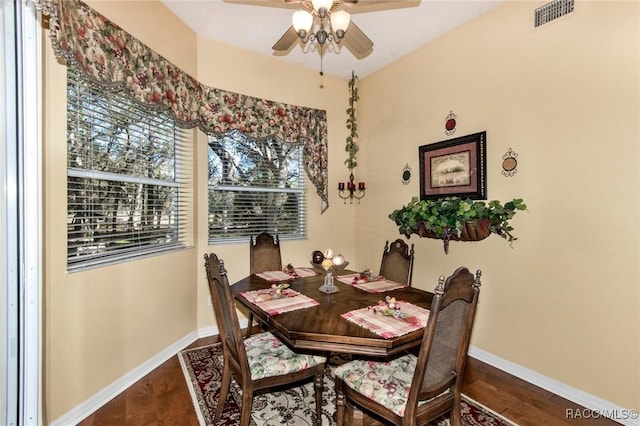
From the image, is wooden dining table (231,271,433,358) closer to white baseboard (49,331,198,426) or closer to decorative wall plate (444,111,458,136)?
white baseboard (49,331,198,426)

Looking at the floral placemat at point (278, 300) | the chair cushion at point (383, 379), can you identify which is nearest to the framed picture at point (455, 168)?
the chair cushion at point (383, 379)

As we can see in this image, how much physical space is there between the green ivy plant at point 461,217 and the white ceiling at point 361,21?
157 centimetres

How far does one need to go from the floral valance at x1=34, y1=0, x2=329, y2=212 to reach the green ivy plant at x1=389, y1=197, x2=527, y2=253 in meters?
1.40

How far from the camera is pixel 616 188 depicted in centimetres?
202

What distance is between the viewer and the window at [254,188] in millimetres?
3359

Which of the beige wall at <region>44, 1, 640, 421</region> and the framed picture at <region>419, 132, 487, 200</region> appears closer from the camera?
the beige wall at <region>44, 1, 640, 421</region>

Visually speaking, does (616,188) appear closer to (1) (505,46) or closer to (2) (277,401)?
(1) (505,46)

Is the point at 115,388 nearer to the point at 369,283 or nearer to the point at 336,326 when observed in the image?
the point at 336,326

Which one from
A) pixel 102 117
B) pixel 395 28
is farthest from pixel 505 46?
pixel 102 117

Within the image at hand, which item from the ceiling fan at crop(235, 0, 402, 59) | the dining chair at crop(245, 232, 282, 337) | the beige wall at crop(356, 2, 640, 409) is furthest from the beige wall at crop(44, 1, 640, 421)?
the ceiling fan at crop(235, 0, 402, 59)

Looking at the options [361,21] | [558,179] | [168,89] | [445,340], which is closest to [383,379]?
[445,340]

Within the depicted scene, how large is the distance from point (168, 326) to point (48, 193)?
150 centimetres

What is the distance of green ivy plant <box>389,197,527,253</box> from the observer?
2459mm

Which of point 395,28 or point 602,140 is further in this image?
point 395,28
